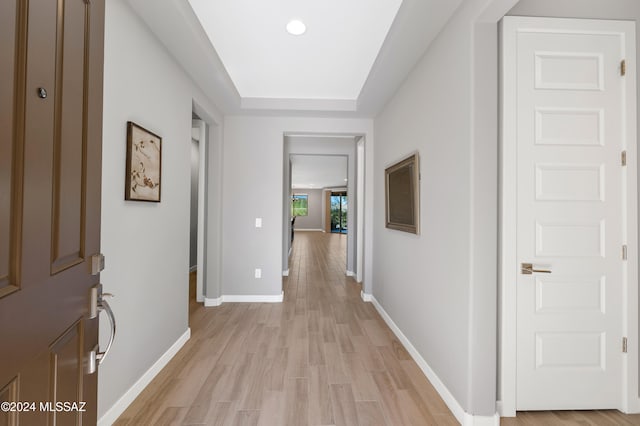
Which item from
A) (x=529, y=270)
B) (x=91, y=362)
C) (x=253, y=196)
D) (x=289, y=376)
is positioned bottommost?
(x=289, y=376)

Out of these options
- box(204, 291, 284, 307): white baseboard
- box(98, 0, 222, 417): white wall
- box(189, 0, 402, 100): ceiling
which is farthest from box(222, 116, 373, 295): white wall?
box(98, 0, 222, 417): white wall

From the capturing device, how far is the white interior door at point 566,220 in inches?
71.7

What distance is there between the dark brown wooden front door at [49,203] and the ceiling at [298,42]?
154cm

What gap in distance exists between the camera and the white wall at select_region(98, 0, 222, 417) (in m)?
1.72

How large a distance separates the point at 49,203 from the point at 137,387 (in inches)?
72.4

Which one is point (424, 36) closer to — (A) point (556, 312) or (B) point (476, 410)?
(A) point (556, 312)

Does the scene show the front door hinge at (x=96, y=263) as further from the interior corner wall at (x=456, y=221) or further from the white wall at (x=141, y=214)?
the interior corner wall at (x=456, y=221)

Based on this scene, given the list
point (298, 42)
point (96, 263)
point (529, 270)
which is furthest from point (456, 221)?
point (298, 42)

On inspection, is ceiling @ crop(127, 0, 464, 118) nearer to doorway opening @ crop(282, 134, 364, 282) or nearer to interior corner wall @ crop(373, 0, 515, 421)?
interior corner wall @ crop(373, 0, 515, 421)

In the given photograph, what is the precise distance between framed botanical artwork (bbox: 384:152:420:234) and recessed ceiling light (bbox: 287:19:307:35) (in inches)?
55.4

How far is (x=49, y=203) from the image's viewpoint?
2.41ft

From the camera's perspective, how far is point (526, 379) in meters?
1.82

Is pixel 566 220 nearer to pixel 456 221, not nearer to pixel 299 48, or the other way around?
pixel 456 221

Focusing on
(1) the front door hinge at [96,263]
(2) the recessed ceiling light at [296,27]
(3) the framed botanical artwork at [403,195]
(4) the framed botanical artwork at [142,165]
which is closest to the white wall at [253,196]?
(3) the framed botanical artwork at [403,195]
